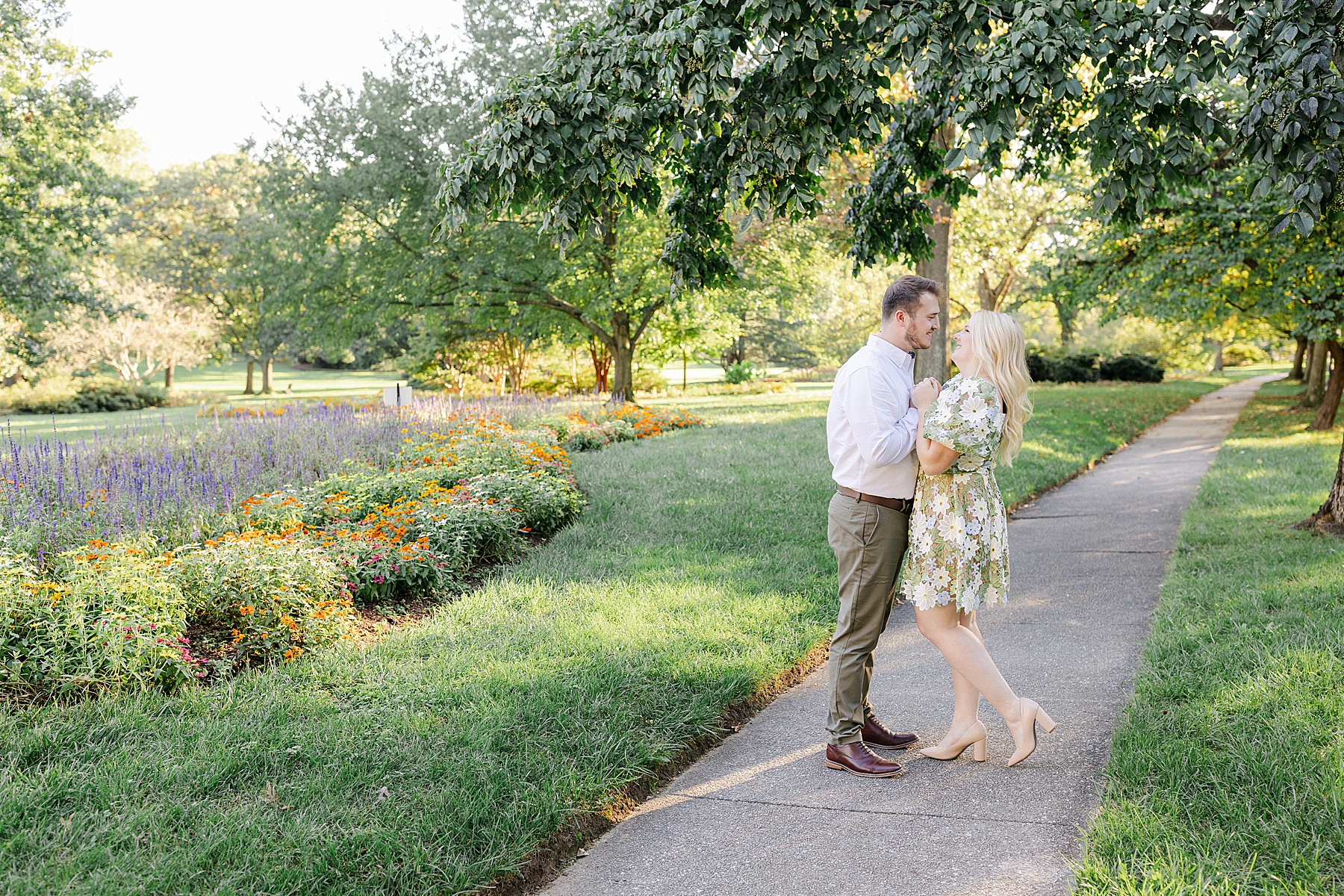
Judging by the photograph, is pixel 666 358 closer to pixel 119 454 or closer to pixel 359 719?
pixel 119 454

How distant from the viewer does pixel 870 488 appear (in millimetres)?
3723

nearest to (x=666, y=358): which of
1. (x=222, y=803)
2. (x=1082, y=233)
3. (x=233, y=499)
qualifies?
(x=1082, y=233)

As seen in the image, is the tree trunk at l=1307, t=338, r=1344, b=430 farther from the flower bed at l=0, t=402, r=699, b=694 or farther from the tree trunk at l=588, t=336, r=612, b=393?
the tree trunk at l=588, t=336, r=612, b=393

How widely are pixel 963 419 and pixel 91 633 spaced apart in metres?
3.91

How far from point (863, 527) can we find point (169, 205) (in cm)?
5313

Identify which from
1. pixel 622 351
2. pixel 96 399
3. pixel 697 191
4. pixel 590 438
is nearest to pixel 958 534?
pixel 697 191

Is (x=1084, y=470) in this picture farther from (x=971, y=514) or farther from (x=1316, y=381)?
(x=1316, y=381)

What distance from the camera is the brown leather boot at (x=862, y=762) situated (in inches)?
149

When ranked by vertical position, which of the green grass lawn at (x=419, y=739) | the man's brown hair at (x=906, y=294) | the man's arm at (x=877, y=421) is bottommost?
the green grass lawn at (x=419, y=739)

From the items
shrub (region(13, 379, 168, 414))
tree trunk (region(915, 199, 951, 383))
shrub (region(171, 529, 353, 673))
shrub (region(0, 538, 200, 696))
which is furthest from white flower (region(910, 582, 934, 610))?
shrub (region(13, 379, 168, 414))

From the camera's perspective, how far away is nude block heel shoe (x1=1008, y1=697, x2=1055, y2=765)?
3732mm

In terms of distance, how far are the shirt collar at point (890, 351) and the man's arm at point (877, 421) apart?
4.3 inches

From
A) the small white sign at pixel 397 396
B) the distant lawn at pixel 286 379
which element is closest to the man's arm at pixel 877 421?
the small white sign at pixel 397 396

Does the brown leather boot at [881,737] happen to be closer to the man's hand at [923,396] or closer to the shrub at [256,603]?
the man's hand at [923,396]
